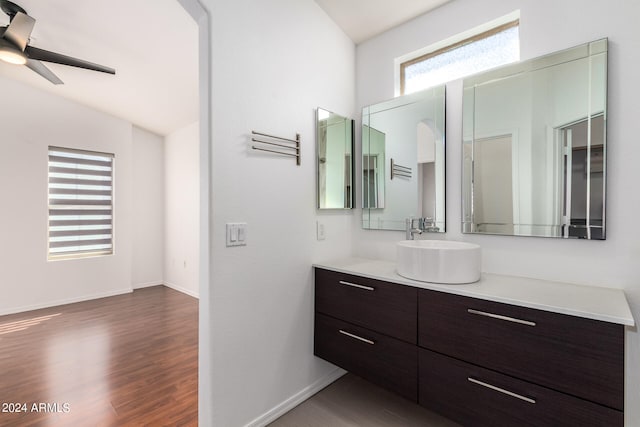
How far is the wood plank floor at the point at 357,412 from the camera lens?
170cm

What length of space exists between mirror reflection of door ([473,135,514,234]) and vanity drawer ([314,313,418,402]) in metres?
0.81

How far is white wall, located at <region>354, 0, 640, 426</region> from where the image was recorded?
51.6 inches

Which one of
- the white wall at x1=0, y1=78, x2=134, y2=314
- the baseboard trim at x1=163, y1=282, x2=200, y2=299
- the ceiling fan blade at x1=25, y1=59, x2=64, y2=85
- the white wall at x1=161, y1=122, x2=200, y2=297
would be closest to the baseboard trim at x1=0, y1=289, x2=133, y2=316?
the white wall at x1=0, y1=78, x2=134, y2=314

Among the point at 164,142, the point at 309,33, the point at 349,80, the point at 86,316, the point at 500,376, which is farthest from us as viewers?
the point at 164,142

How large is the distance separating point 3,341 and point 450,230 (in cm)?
404

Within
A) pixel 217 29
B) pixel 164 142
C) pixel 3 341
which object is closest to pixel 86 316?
pixel 3 341

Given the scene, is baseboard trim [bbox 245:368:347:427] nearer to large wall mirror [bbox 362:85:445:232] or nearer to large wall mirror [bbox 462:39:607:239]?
large wall mirror [bbox 362:85:445:232]

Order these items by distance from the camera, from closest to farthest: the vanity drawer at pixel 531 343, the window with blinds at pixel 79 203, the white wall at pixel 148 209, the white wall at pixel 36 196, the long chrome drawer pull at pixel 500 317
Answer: the vanity drawer at pixel 531 343
the long chrome drawer pull at pixel 500 317
the white wall at pixel 36 196
the window with blinds at pixel 79 203
the white wall at pixel 148 209

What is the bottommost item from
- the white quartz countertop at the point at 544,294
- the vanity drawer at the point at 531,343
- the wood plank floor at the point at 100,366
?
the wood plank floor at the point at 100,366

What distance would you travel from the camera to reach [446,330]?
1.38m

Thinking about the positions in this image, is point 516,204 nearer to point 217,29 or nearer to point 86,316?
point 217,29

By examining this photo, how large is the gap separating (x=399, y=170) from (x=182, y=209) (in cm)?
359

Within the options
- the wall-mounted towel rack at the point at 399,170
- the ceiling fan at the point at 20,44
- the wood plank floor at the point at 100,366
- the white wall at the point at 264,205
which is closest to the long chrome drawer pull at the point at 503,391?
the white wall at the point at 264,205

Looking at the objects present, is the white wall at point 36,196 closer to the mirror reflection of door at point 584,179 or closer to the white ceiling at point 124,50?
the white ceiling at point 124,50
